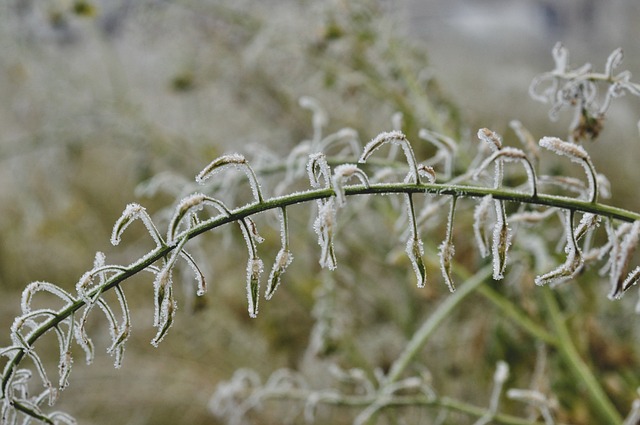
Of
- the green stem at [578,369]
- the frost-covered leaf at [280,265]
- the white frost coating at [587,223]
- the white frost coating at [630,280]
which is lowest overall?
the green stem at [578,369]

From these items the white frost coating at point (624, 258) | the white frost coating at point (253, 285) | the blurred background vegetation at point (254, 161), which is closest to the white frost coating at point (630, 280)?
the white frost coating at point (624, 258)

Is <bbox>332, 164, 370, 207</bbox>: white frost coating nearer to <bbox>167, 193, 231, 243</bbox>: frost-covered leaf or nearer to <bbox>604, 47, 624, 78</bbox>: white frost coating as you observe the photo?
<bbox>167, 193, 231, 243</bbox>: frost-covered leaf

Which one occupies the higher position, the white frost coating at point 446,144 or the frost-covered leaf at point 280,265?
the white frost coating at point 446,144

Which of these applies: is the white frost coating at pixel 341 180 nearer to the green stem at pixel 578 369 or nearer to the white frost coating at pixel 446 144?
the white frost coating at pixel 446 144

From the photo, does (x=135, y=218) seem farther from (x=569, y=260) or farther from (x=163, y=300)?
(x=569, y=260)

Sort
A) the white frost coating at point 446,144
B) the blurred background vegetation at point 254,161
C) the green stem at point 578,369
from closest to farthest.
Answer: the white frost coating at point 446,144, the green stem at point 578,369, the blurred background vegetation at point 254,161

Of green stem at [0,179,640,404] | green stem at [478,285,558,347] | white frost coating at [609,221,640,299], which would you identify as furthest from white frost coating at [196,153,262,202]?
green stem at [478,285,558,347]
